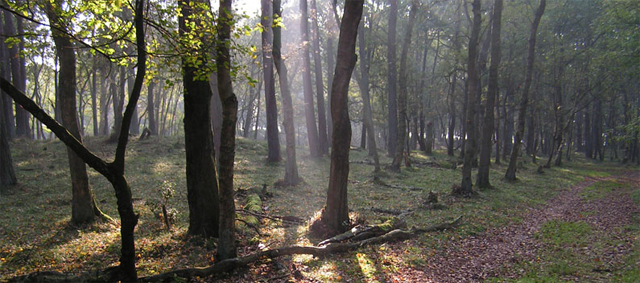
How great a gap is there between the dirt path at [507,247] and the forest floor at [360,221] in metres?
0.03

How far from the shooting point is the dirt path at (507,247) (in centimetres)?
678

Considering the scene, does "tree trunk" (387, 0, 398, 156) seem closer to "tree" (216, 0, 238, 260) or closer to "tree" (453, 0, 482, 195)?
"tree" (453, 0, 482, 195)

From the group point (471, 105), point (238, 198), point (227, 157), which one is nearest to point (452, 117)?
point (471, 105)

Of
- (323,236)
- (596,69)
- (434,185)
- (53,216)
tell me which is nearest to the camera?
(323,236)

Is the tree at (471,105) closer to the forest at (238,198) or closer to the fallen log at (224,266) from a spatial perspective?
the forest at (238,198)

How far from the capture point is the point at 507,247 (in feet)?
27.7

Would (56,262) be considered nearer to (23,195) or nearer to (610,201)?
(23,195)

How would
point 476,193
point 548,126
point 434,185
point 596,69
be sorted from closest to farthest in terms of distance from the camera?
point 476,193 < point 434,185 < point 596,69 < point 548,126

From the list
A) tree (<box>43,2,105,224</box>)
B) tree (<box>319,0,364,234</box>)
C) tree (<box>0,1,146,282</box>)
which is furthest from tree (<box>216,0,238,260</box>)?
tree (<box>43,2,105,224</box>)

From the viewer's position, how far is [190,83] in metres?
6.99

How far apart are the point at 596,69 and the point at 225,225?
1080 inches

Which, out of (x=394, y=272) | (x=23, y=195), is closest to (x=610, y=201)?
(x=394, y=272)

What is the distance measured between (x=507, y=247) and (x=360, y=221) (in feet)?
11.6

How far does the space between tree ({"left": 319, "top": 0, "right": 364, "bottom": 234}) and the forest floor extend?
76 centimetres
